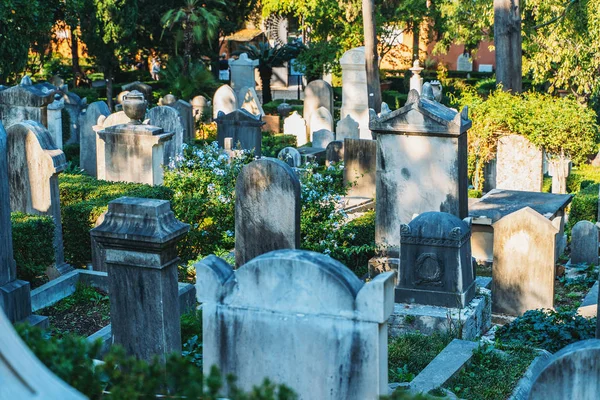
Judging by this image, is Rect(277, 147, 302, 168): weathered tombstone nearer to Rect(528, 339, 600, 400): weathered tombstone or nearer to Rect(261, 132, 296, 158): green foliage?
Rect(261, 132, 296, 158): green foliage

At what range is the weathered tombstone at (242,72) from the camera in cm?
2864

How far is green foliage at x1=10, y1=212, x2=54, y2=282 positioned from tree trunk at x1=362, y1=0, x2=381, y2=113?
13.6 meters

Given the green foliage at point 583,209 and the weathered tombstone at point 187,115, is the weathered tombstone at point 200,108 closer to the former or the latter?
the weathered tombstone at point 187,115

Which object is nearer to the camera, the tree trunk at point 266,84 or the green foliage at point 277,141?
the green foliage at point 277,141

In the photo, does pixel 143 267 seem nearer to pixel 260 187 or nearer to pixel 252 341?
pixel 252 341

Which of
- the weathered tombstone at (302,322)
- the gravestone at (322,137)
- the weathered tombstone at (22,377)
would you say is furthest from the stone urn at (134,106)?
the weathered tombstone at (22,377)

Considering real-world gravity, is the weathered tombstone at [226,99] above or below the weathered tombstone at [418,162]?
above

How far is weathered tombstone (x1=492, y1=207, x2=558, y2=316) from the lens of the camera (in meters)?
10.4

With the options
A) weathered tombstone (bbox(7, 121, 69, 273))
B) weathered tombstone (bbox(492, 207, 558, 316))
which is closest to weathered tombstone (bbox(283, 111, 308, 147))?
weathered tombstone (bbox(7, 121, 69, 273))

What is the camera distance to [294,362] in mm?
5352

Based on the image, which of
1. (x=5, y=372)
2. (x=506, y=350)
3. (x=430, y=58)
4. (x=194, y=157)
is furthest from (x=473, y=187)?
(x=430, y=58)

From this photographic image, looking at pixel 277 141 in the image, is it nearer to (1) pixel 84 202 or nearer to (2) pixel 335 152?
(2) pixel 335 152

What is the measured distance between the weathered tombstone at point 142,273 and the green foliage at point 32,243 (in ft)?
10.1

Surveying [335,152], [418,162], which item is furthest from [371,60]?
[418,162]
